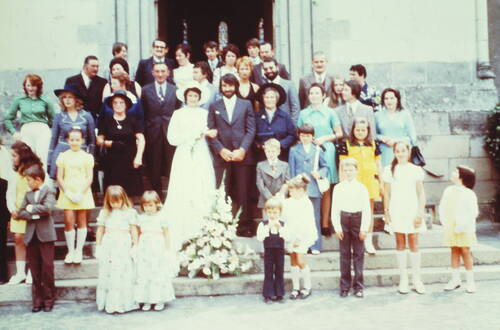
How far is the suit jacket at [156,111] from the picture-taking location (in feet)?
24.0

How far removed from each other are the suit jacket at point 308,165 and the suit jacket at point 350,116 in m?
0.55

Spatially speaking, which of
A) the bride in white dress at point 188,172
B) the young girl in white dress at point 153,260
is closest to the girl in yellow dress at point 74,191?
the young girl in white dress at point 153,260

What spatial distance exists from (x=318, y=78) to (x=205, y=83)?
4.90 feet

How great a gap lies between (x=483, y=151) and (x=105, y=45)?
629cm

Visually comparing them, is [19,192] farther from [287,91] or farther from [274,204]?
[287,91]

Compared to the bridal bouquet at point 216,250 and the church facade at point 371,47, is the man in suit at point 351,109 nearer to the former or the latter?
the bridal bouquet at point 216,250

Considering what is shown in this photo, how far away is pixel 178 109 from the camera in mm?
7328

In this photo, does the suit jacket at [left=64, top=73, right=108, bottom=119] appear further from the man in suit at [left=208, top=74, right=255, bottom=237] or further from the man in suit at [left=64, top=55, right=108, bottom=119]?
the man in suit at [left=208, top=74, right=255, bottom=237]

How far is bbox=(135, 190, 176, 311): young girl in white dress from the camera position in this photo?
5.85 m

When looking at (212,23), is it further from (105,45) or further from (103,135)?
(103,135)

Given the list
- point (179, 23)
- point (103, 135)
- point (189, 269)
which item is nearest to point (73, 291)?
point (189, 269)

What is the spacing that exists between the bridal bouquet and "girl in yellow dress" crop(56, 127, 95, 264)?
1.16 m

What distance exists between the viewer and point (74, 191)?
21.2ft

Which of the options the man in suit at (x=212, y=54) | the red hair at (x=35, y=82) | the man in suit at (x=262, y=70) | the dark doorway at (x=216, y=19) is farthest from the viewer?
the dark doorway at (x=216, y=19)
